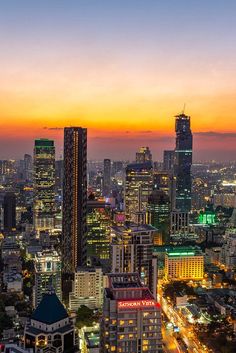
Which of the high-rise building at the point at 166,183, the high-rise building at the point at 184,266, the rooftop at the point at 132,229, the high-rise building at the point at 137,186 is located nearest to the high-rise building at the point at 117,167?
the high-rise building at the point at 166,183

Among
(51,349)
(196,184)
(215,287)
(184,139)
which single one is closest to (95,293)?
(215,287)

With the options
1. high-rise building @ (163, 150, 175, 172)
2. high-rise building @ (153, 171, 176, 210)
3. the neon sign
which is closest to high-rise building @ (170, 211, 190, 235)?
high-rise building @ (153, 171, 176, 210)

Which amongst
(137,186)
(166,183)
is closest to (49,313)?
(137,186)

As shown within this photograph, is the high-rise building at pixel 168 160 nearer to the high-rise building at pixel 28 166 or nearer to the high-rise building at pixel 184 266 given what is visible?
the high-rise building at pixel 28 166

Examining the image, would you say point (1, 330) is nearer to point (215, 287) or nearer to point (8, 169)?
point (215, 287)

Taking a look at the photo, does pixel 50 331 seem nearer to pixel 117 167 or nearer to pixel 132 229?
pixel 132 229

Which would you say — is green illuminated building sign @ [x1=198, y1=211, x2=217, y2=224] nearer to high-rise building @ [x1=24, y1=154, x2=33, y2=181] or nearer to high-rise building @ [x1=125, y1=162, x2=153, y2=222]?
high-rise building @ [x1=125, y1=162, x2=153, y2=222]
